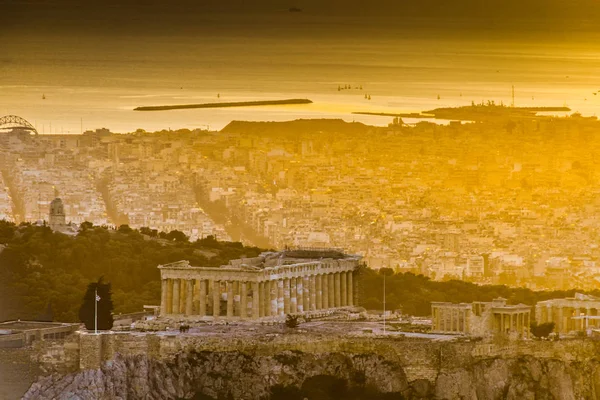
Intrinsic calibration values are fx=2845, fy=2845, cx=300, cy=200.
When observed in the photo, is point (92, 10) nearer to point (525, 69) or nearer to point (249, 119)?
point (249, 119)

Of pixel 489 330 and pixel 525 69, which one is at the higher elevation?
pixel 525 69

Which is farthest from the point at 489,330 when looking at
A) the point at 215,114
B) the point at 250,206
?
the point at 215,114

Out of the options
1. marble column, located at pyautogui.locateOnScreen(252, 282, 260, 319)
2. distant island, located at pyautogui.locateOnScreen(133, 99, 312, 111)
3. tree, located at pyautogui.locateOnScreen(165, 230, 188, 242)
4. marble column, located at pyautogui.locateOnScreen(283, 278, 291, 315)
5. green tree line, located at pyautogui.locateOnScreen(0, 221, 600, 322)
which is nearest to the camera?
marble column, located at pyautogui.locateOnScreen(252, 282, 260, 319)

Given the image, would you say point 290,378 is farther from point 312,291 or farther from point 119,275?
point 119,275

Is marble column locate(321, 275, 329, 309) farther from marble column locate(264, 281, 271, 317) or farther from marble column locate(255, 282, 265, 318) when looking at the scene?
marble column locate(255, 282, 265, 318)

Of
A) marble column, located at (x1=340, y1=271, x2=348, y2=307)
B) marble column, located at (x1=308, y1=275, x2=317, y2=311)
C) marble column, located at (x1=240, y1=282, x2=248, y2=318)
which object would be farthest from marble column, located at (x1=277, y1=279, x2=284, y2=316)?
marble column, located at (x1=340, y1=271, x2=348, y2=307)

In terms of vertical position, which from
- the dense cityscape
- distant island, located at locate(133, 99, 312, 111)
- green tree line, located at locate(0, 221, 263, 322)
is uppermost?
distant island, located at locate(133, 99, 312, 111)

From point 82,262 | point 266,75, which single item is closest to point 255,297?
point 82,262
